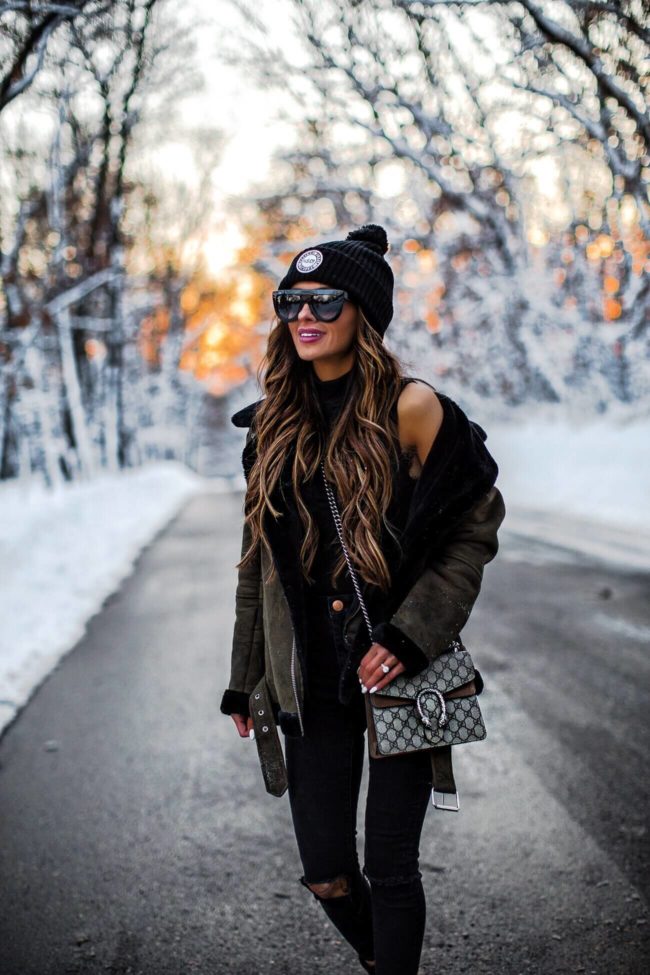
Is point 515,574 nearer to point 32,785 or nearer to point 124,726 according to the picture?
point 124,726

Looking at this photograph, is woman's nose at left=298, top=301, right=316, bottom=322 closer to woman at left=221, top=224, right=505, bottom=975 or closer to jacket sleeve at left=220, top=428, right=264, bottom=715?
woman at left=221, top=224, right=505, bottom=975

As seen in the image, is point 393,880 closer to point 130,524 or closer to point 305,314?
point 305,314

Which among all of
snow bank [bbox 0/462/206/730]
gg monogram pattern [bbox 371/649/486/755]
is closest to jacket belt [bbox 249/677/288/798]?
gg monogram pattern [bbox 371/649/486/755]

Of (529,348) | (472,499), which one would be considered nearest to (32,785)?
(472,499)

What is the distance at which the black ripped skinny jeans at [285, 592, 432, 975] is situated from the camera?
204cm

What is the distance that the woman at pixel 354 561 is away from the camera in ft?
6.72

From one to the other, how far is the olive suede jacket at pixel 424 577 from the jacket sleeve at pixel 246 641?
0.12 m

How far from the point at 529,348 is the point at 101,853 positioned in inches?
677

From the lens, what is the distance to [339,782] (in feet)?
7.09

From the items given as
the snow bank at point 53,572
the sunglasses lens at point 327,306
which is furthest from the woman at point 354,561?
the snow bank at point 53,572

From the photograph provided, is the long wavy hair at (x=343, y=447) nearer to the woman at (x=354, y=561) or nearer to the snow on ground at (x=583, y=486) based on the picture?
the woman at (x=354, y=561)

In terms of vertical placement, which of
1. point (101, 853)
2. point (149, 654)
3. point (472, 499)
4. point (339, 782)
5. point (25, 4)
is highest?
point (25, 4)

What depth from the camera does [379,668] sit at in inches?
79.4

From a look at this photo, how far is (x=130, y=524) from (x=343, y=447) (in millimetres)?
15460
